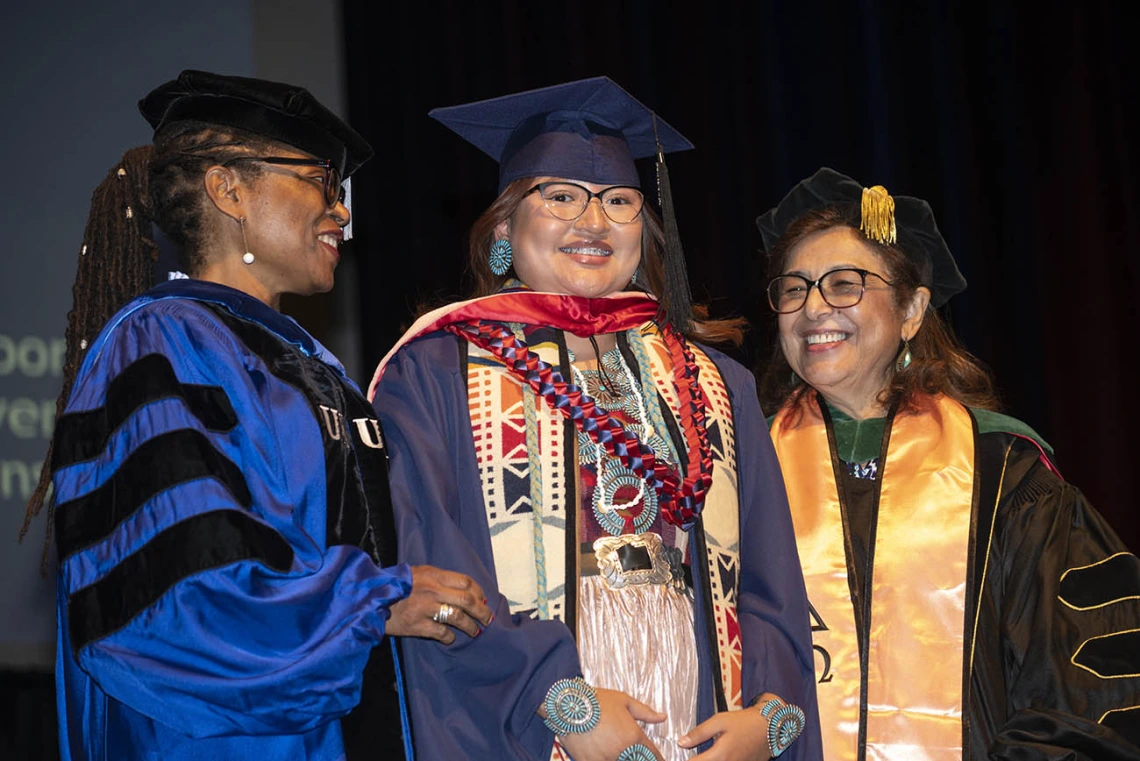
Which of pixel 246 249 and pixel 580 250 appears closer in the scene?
pixel 246 249

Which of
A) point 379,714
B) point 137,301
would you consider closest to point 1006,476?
point 379,714

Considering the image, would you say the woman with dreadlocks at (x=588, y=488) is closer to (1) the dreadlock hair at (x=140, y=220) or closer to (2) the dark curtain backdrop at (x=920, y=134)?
(1) the dreadlock hair at (x=140, y=220)

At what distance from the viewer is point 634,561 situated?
7.32ft

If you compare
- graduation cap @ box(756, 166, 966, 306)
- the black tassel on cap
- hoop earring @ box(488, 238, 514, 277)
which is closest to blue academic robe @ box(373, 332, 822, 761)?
the black tassel on cap

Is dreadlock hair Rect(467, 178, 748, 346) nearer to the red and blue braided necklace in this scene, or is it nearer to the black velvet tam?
the red and blue braided necklace

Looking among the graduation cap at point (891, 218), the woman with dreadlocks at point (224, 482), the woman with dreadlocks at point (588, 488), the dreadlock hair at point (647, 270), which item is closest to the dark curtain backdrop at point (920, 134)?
the graduation cap at point (891, 218)

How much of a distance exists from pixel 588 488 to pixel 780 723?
540 mm

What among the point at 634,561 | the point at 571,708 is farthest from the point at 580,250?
the point at 571,708

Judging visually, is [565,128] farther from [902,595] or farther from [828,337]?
[902,595]

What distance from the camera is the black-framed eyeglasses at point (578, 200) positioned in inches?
97.0

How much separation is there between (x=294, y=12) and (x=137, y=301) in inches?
106

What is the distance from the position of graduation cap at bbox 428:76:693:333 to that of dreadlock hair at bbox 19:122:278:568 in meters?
0.51

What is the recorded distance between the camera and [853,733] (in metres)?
2.65

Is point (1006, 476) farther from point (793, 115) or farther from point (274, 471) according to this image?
point (793, 115)
